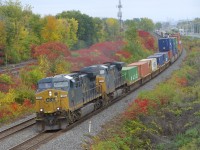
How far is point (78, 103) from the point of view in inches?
938

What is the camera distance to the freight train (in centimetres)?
2195

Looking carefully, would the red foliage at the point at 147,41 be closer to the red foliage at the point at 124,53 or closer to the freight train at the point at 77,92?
the red foliage at the point at 124,53

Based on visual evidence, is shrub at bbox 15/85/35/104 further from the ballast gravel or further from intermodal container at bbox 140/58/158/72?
intermodal container at bbox 140/58/158/72

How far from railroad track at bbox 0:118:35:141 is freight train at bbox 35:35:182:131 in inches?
68.2

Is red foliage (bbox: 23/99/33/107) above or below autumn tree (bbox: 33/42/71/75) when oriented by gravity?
below

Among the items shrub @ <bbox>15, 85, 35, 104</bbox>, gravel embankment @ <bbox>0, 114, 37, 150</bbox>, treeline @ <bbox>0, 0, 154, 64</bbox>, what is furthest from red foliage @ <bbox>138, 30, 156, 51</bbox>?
gravel embankment @ <bbox>0, 114, 37, 150</bbox>

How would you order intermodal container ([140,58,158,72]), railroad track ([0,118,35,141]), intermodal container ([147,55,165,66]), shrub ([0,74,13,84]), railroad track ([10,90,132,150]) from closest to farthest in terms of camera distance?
1. railroad track ([10,90,132,150])
2. railroad track ([0,118,35,141])
3. shrub ([0,74,13,84])
4. intermodal container ([140,58,158,72])
5. intermodal container ([147,55,165,66])

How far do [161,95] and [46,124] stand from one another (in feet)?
35.4

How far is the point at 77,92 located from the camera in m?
23.8

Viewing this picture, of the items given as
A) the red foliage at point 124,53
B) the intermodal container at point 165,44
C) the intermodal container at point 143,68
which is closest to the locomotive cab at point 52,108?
the intermodal container at point 143,68

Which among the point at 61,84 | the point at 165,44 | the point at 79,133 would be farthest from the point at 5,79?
the point at 165,44

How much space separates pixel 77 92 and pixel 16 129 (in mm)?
4398

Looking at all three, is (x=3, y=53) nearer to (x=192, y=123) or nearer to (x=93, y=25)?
(x=192, y=123)

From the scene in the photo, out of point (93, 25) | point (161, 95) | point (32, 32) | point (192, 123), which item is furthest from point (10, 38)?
point (93, 25)
